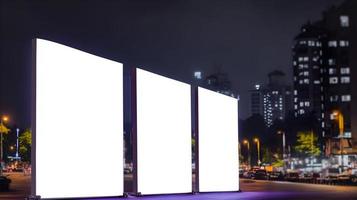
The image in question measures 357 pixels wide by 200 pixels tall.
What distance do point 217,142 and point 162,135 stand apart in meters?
6.35

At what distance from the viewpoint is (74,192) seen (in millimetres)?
26188

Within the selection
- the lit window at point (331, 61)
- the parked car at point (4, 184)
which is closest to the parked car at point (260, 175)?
the parked car at point (4, 184)

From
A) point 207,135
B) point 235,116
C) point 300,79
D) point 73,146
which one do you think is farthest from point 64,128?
point 300,79

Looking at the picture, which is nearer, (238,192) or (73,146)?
(73,146)

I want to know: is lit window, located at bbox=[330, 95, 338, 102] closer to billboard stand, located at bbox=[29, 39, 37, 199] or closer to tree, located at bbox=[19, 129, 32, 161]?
tree, located at bbox=[19, 129, 32, 161]

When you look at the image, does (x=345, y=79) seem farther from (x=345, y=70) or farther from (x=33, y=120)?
(x=33, y=120)

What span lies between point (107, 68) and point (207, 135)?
1014 centimetres

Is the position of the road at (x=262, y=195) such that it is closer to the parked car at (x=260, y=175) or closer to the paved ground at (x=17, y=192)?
the paved ground at (x=17, y=192)

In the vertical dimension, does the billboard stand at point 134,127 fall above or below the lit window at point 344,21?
below

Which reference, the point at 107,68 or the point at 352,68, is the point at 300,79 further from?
the point at 107,68

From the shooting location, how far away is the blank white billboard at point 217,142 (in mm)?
36375

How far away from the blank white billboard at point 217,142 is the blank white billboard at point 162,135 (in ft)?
7.77

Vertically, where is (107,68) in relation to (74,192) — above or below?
above

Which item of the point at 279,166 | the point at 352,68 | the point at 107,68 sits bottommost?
the point at 279,166
